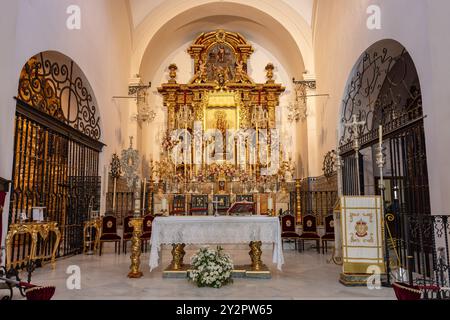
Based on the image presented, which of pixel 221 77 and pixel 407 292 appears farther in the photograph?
pixel 221 77

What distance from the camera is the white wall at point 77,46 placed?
5.46 metres

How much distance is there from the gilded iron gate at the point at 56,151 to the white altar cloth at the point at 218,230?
2428mm

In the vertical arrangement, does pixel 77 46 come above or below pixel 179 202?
above

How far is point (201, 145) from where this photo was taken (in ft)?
42.5

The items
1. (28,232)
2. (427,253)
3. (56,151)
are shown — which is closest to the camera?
(427,253)

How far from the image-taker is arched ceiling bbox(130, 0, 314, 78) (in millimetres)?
11898

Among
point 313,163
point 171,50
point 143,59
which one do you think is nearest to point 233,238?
point 313,163

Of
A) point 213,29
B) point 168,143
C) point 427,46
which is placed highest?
point 213,29

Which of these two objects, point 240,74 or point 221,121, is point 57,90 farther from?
point 240,74

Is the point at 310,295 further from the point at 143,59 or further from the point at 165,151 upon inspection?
the point at 143,59

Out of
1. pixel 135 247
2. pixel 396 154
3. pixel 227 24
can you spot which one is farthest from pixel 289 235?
pixel 227 24

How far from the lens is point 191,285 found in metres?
4.84

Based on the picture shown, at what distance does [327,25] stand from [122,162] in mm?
7098

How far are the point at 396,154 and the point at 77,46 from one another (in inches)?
302
